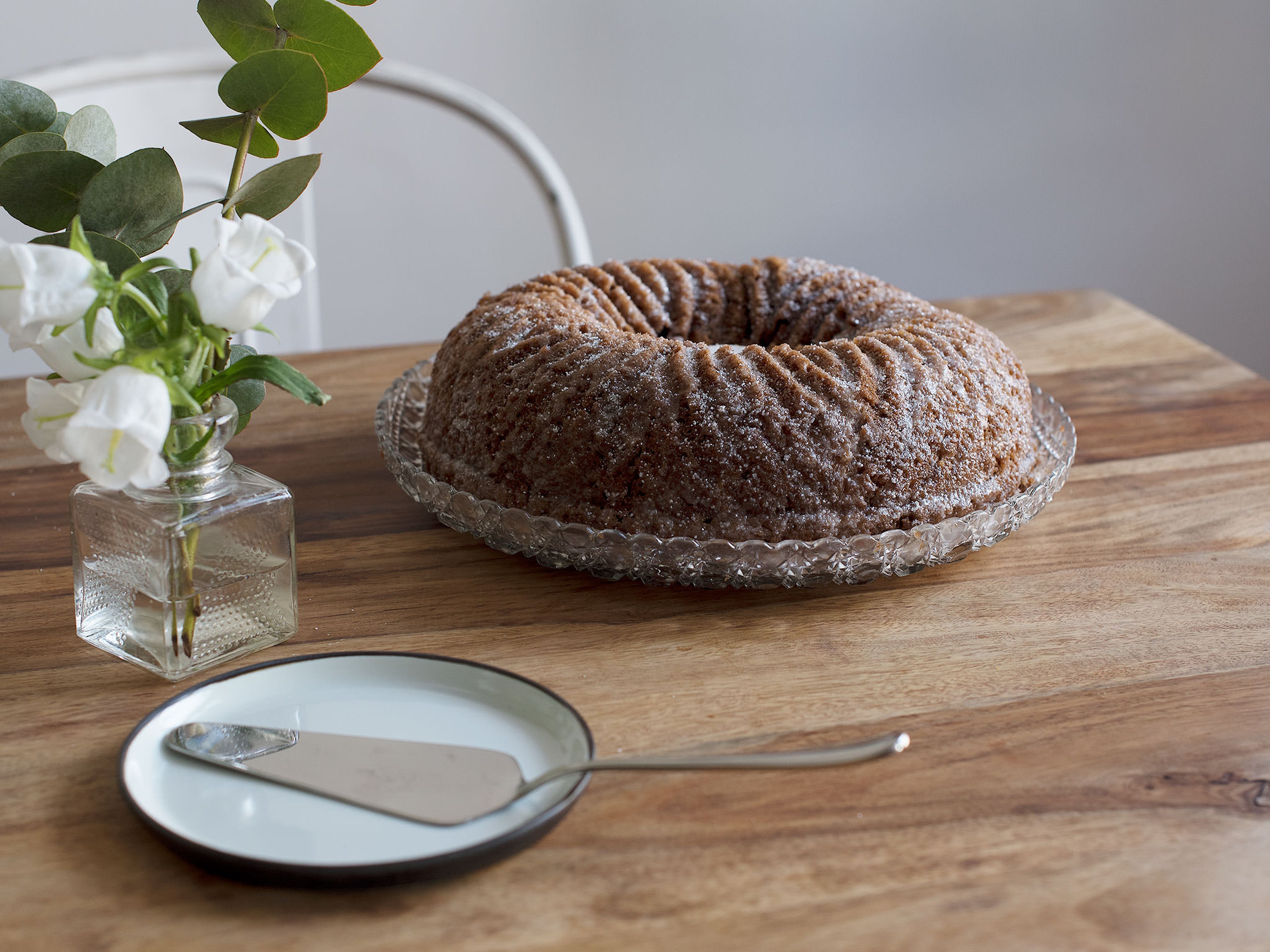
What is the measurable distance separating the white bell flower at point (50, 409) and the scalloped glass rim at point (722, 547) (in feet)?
0.88

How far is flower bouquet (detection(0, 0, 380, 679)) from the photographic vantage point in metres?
0.57

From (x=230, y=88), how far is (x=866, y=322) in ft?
1.80

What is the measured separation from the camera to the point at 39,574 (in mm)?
830

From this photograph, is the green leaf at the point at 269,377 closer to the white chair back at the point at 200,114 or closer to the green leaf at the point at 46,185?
the green leaf at the point at 46,185

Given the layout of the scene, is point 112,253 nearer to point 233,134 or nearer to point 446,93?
point 233,134

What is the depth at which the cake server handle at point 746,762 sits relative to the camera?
1.83 ft

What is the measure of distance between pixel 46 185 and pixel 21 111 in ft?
0.20

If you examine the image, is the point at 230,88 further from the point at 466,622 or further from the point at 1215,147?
the point at 1215,147

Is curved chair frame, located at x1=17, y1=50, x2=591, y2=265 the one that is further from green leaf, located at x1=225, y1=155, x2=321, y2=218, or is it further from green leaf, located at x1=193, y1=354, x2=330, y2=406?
green leaf, located at x1=193, y1=354, x2=330, y2=406

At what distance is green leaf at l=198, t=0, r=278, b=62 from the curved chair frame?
0.83 m

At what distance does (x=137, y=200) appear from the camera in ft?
2.27

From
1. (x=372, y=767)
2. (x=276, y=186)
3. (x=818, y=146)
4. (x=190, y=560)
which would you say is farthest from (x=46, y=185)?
(x=818, y=146)

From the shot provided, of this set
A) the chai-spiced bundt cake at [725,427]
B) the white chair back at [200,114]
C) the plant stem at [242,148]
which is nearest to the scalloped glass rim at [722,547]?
the chai-spiced bundt cake at [725,427]

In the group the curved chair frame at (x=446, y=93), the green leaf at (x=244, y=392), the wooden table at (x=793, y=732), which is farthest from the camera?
the curved chair frame at (x=446, y=93)
